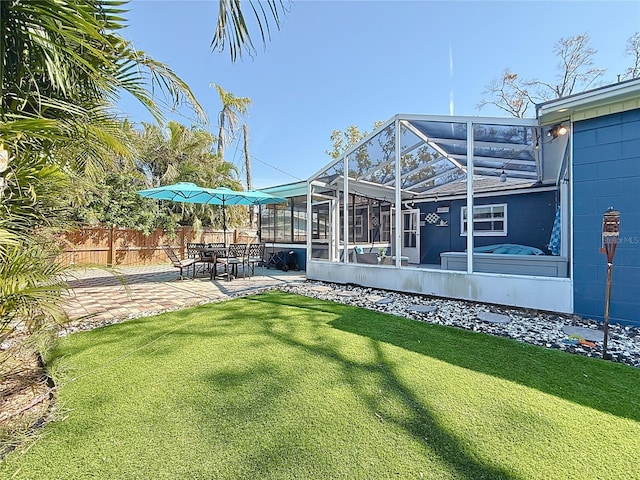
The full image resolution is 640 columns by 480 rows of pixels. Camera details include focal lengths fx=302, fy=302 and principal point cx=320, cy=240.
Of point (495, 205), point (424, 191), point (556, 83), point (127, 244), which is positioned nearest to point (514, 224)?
point (495, 205)

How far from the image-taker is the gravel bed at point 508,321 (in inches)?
142

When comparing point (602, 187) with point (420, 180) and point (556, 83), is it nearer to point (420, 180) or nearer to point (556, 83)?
point (420, 180)

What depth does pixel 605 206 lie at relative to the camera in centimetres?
447

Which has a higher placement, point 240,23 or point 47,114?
point 240,23

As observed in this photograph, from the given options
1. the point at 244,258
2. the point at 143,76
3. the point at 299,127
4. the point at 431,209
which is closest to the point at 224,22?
the point at 143,76

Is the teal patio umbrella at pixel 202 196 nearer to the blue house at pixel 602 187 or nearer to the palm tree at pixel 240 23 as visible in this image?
the palm tree at pixel 240 23

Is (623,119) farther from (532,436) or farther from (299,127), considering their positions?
(299,127)

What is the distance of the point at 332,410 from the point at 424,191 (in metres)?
10.1

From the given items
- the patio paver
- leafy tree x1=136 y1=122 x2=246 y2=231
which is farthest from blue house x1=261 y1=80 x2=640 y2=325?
leafy tree x1=136 y1=122 x2=246 y2=231

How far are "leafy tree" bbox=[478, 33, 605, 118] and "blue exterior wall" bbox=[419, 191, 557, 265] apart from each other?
15013mm

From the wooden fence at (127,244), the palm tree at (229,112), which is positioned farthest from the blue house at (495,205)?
the palm tree at (229,112)

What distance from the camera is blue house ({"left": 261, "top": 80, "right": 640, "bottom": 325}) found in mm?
4387

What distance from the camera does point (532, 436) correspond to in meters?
2.02

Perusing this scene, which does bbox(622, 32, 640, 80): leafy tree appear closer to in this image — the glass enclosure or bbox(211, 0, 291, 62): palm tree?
the glass enclosure
